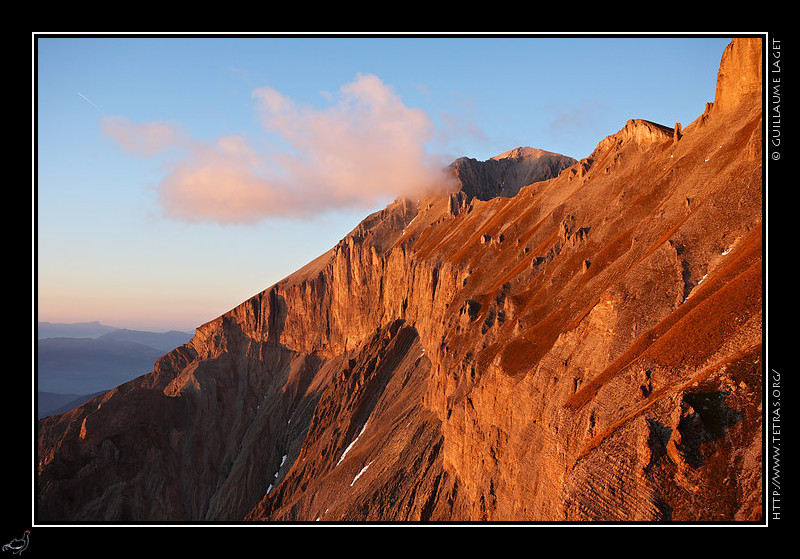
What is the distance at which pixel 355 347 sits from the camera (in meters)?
157

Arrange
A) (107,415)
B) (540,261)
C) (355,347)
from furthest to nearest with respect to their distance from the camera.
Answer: (355,347) < (107,415) < (540,261)

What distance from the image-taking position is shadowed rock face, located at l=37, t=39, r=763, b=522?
26969 mm
